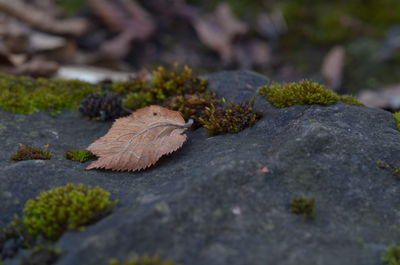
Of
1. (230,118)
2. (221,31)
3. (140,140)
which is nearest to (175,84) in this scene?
(230,118)

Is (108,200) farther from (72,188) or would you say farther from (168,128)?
(168,128)

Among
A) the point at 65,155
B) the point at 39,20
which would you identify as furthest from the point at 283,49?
the point at 65,155

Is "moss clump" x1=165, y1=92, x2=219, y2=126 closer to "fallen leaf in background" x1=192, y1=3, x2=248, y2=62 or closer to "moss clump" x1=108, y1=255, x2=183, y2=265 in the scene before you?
"moss clump" x1=108, y1=255, x2=183, y2=265

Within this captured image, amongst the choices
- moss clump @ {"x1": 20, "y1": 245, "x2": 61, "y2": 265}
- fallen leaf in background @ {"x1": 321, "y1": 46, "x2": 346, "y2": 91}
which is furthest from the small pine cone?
fallen leaf in background @ {"x1": 321, "y1": 46, "x2": 346, "y2": 91}

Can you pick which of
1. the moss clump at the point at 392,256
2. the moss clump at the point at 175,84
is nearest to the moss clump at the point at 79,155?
the moss clump at the point at 175,84

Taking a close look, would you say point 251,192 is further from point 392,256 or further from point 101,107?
point 101,107

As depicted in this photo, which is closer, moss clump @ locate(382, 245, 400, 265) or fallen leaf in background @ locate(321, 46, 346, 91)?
moss clump @ locate(382, 245, 400, 265)
